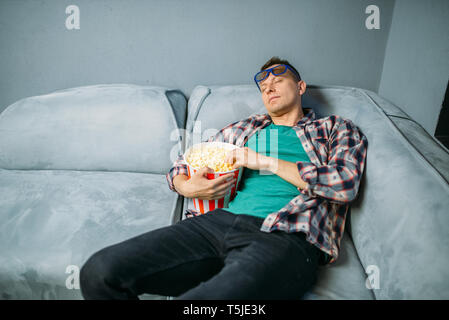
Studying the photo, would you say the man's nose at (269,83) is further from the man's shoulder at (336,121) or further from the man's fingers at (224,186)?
the man's fingers at (224,186)

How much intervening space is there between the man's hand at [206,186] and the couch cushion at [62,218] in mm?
221

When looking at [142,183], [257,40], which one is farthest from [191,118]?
[257,40]

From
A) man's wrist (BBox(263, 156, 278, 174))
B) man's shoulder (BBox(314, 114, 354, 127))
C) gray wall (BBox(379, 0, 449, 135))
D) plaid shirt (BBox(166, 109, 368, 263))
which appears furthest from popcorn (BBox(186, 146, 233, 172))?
gray wall (BBox(379, 0, 449, 135))

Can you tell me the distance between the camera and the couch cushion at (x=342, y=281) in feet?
2.72

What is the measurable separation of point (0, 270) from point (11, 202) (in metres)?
0.41

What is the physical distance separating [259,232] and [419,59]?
4.40 ft

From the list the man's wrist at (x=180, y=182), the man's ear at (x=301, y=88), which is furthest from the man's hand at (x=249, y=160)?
the man's ear at (x=301, y=88)

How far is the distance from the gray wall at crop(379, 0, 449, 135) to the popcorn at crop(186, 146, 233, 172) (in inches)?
43.5

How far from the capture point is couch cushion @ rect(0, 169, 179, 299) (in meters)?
0.95

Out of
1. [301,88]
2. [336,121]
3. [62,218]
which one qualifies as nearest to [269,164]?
[336,121]

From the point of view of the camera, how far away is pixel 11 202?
1.24 metres

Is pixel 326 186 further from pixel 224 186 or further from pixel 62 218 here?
pixel 62 218

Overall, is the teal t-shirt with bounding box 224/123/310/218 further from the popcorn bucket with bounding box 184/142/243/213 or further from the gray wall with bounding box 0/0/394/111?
the gray wall with bounding box 0/0/394/111

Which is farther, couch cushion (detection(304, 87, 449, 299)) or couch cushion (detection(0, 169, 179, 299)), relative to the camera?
couch cushion (detection(0, 169, 179, 299))
